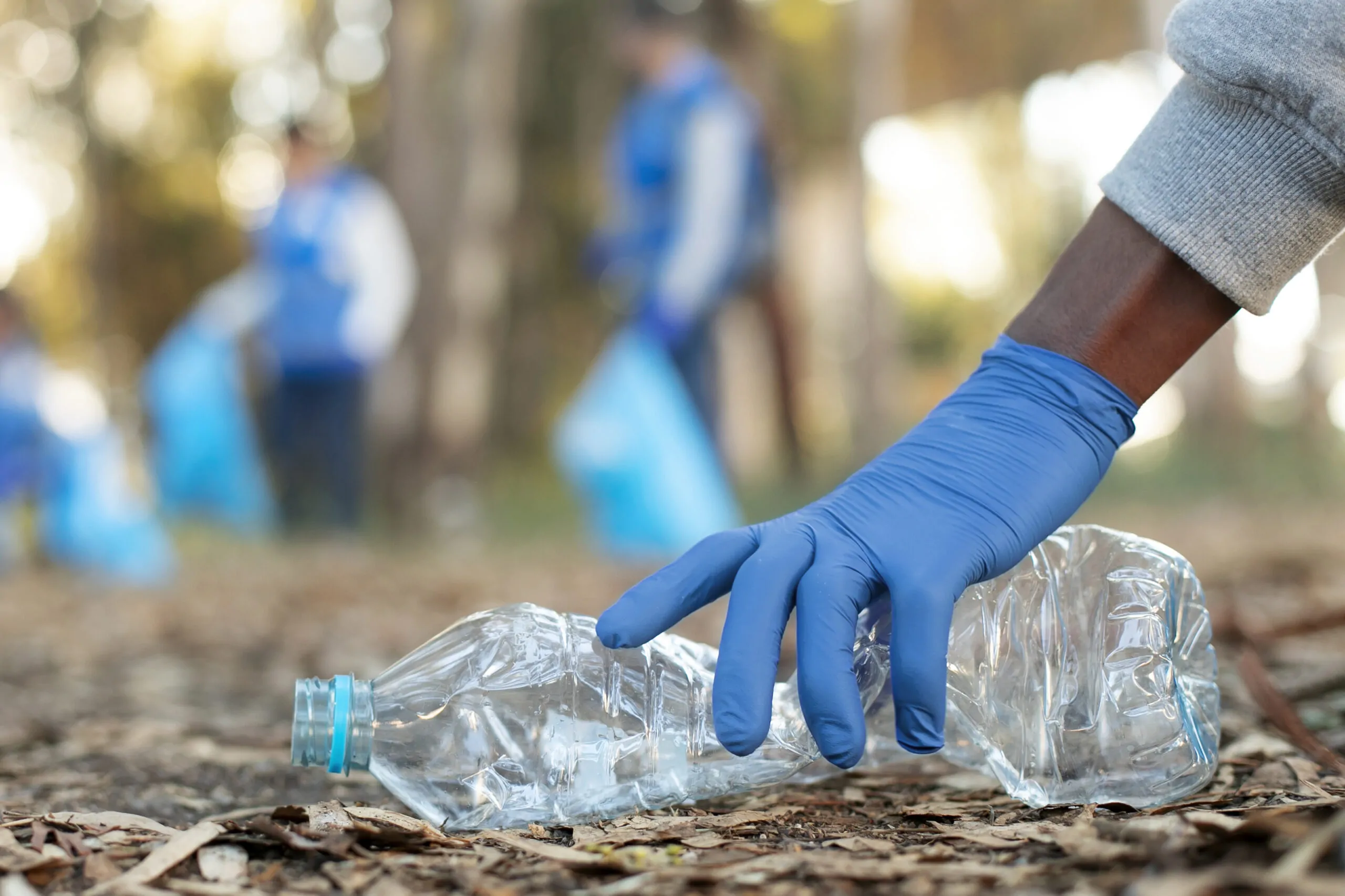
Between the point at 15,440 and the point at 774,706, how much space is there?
6693mm

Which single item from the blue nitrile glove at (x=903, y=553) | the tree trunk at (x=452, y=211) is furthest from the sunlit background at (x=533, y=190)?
the blue nitrile glove at (x=903, y=553)

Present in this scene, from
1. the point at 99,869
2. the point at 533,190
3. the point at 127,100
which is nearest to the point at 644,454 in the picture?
the point at 99,869

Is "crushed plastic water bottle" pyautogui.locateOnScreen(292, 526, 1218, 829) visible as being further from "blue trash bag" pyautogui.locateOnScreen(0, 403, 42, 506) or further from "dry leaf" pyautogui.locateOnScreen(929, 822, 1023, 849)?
"blue trash bag" pyautogui.locateOnScreen(0, 403, 42, 506)

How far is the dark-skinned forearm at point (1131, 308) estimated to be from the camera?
1748 millimetres

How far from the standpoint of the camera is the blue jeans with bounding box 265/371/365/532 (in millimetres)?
7656

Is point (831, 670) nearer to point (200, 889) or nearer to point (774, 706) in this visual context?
point (774, 706)

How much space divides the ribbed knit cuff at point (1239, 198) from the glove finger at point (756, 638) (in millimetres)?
644

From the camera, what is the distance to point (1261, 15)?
1.65 meters

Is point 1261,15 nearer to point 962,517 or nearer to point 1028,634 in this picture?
point 962,517

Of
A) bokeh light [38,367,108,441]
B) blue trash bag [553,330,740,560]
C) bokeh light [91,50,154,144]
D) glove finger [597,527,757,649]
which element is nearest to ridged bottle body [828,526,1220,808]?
glove finger [597,527,757,649]

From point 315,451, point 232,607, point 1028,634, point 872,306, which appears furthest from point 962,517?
point 872,306

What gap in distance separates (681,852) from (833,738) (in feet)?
0.76

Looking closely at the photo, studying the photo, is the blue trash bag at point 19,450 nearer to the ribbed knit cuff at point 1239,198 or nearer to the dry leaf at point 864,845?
the dry leaf at point 864,845

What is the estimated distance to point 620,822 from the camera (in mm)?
1695
